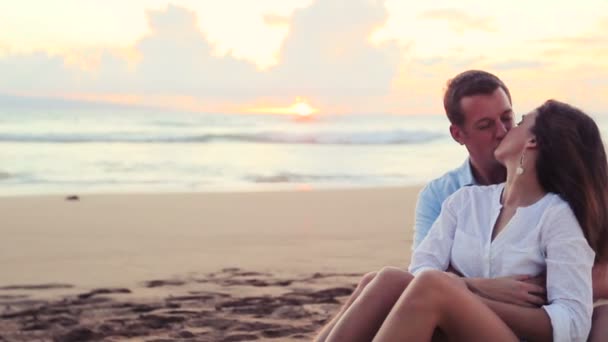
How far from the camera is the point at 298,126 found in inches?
1105

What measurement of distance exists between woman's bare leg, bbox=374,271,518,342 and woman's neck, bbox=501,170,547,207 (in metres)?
0.49

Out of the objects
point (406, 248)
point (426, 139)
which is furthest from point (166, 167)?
point (426, 139)

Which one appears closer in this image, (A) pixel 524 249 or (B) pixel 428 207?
(A) pixel 524 249

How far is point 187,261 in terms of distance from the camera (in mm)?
7090

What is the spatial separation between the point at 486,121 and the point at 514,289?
1023 millimetres

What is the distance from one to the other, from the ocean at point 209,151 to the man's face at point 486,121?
8.29 metres

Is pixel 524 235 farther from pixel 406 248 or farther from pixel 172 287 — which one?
pixel 406 248

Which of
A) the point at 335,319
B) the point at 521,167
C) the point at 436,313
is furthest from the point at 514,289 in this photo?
the point at 335,319

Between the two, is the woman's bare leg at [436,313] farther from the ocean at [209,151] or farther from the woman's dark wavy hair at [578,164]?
the ocean at [209,151]

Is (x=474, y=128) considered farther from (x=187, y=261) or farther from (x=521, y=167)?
(x=187, y=261)

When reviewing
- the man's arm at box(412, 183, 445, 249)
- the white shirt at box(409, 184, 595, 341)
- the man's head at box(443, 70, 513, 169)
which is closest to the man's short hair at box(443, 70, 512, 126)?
the man's head at box(443, 70, 513, 169)

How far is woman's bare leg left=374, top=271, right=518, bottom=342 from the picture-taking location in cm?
288

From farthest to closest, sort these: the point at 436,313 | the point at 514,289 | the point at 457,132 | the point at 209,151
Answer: the point at 209,151, the point at 457,132, the point at 514,289, the point at 436,313

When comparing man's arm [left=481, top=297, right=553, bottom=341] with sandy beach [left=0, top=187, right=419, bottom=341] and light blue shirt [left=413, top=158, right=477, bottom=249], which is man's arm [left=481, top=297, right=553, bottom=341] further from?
sandy beach [left=0, top=187, right=419, bottom=341]
